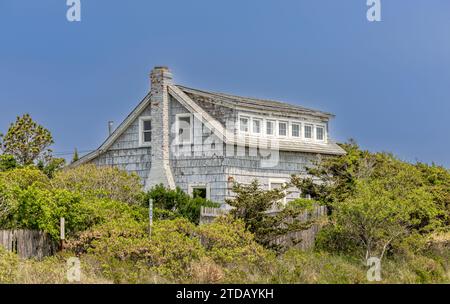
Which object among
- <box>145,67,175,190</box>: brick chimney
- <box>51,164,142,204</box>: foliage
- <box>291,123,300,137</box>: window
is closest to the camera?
<box>51,164,142,204</box>: foliage

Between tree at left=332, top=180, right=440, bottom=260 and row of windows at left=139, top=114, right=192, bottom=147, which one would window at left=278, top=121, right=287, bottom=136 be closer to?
row of windows at left=139, top=114, right=192, bottom=147

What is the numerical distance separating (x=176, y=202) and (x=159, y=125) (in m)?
6.63

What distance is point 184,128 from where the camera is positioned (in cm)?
3944

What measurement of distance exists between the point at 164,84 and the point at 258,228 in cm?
1468

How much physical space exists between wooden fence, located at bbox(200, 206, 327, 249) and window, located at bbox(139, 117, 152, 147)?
1129 centimetres

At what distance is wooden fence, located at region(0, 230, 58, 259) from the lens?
952 inches

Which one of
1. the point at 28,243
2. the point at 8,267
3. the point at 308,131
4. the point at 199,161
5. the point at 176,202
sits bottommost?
the point at 8,267

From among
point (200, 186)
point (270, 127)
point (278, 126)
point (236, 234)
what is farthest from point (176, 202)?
point (236, 234)

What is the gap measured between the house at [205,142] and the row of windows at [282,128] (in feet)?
0.17

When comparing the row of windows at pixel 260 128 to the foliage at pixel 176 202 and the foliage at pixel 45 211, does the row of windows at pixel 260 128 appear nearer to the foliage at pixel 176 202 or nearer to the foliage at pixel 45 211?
the foliage at pixel 176 202

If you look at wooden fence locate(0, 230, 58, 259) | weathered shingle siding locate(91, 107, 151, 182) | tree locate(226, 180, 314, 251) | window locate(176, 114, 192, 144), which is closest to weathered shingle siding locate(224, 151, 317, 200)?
window locate(176, 114, 192, 144)

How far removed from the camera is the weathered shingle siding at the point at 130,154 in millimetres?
40500

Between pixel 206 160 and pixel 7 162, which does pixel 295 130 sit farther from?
pixel 7 162
